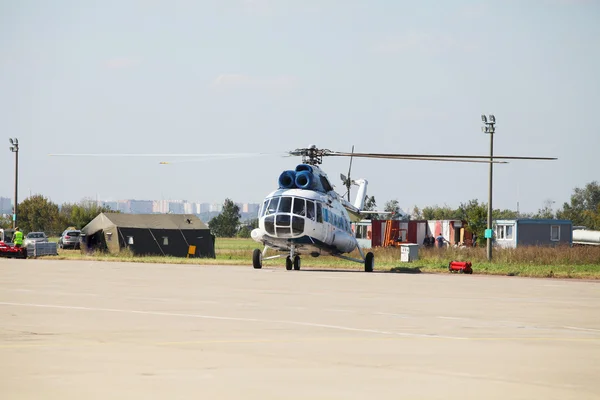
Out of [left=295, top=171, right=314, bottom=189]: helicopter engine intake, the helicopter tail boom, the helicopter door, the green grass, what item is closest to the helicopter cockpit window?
the helicopter door

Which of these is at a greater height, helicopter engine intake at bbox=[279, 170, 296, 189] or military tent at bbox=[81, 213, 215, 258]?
helicopter engine intake at bbox=[279, 170, 296, 189]

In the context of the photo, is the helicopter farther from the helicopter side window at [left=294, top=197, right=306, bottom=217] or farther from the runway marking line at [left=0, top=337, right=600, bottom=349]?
the runway marking line at [left=0, top=337, right=600, bottom=349]

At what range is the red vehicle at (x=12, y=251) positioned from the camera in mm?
49250

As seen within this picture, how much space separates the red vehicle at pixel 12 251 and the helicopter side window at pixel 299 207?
20101 millimetres

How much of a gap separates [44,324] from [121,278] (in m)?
14.8

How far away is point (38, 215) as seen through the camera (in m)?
119

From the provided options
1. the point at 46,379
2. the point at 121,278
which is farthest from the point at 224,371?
the point at 121,278

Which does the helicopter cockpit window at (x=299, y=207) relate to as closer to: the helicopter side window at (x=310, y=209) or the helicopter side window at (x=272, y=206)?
the helicopter side window at (x=310, y=209)

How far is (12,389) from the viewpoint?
8016mm

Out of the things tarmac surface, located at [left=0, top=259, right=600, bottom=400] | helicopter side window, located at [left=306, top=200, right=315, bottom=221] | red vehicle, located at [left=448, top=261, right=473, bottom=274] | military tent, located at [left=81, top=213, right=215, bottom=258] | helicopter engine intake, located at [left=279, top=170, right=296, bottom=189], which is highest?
helicopter engine intake, located at [left=279, top=170, right=296, bottom=189]

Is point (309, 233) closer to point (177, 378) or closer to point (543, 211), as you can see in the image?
point (177, 378)

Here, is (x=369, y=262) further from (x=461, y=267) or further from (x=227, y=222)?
(x=227, y=222)

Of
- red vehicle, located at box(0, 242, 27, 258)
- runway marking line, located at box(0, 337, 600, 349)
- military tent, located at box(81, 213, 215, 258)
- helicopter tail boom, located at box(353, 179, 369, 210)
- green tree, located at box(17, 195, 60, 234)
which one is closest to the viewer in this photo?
runway marking line, located at box(0, 337, 600, 349)

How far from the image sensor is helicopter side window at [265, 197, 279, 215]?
35.6 m
